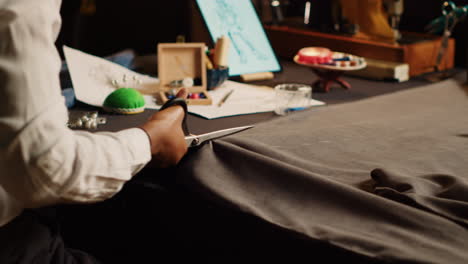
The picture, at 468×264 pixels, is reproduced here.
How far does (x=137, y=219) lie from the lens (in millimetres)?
1207

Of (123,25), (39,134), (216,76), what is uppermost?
(39,134)

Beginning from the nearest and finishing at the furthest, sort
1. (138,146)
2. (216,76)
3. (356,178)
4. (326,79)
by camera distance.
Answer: (138,146) < (356,178) < (216,76) < (326,79)

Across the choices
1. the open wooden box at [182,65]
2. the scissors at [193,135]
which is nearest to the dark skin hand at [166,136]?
the scissors at [193,135]

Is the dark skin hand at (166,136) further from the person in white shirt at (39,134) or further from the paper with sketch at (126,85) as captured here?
the paper with sketch at (126,85)

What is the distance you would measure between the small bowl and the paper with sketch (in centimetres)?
2

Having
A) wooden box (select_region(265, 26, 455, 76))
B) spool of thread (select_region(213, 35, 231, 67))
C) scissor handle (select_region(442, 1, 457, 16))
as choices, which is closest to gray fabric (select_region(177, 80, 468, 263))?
spool of thread (select_region(213, 35, 231, 67))

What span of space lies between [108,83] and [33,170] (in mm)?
786

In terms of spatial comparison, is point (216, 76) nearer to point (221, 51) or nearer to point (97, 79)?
point (221, 51)

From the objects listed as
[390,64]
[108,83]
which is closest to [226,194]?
[108,83]

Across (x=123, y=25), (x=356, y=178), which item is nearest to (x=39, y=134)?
(x=356, y=178)

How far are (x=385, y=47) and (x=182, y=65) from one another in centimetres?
78

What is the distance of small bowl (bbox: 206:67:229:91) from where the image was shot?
1600 mm

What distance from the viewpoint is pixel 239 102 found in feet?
5.07

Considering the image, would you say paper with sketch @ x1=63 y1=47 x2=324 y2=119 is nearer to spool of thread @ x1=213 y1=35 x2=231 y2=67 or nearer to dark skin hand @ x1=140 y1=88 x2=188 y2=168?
spool of thread @ x1=213 y1=35 x2=231 y2=67
